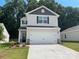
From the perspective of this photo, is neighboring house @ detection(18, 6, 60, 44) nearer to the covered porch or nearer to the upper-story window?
the upper-story window

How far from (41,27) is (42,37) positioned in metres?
1.92

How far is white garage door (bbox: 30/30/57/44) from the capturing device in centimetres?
3414

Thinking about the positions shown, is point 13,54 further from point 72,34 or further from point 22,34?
point 72,34

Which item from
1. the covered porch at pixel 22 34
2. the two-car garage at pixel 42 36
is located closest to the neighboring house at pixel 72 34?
the two-car garage at pixel 42 36

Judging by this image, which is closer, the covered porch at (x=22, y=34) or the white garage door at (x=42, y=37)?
the white garage door at (x=42, y=37)

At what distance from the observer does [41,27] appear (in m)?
34.2

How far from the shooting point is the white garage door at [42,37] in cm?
3414

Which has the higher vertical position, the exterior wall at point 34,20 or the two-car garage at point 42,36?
the exterior wall at point 34,20

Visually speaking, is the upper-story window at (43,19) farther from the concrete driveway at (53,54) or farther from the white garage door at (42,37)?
the concrete driveway at (53,54)

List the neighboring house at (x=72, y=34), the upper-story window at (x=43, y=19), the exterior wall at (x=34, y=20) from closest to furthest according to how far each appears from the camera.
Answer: the exterior wall at (x=34, y=20) < the upper-story window at (x=43, y=19) < the neighboring house at (x=72, y=34)

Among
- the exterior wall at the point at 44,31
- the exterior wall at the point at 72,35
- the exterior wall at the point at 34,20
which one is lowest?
the exterior wall at the point at 72,35

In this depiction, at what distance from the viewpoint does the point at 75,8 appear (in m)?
60.3

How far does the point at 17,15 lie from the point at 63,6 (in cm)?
1566

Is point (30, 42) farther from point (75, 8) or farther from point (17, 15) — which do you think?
point (75, 8)
